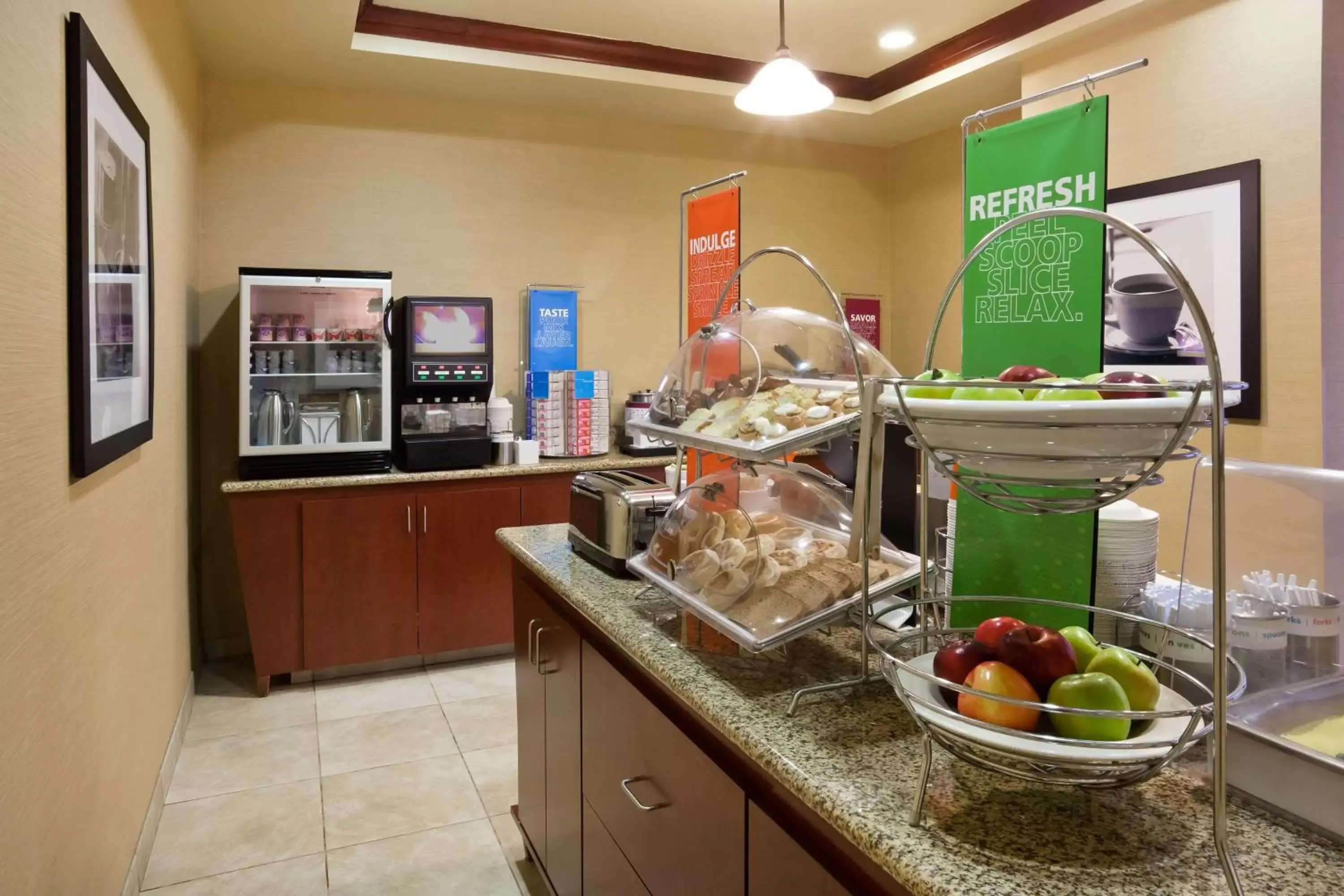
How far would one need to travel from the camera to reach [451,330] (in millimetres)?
4270

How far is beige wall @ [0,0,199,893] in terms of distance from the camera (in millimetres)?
1445

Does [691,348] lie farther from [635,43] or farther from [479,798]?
[635,43]

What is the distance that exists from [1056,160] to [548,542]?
5.47 ft

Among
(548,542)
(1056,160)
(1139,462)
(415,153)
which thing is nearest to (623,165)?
(415,153)

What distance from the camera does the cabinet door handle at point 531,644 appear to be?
2.37 m

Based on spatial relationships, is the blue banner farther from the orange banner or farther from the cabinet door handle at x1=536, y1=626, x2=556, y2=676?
the cabinet door handle at x1=536, y1=626, x2=556, y2=676

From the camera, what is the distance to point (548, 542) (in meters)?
2.51

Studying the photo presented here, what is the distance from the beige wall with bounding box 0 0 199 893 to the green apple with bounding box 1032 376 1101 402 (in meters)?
1.53

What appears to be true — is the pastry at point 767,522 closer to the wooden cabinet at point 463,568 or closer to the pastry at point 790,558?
the pastry at point 790,558

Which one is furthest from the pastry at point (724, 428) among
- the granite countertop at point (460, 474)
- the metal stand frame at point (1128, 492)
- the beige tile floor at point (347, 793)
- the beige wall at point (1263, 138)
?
the beige wall at point (1263, 138)

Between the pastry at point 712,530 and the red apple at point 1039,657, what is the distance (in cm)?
68

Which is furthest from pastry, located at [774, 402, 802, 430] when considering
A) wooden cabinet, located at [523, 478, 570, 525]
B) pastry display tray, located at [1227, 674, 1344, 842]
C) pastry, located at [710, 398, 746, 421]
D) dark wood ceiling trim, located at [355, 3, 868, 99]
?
dark wood ceiling trim, located at [355, 3, 868, 99]

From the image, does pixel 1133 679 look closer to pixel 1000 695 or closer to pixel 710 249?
pixel 1000 695

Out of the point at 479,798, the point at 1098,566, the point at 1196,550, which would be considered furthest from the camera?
the point at 479,798
